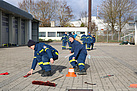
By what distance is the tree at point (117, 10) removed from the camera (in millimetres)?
47969

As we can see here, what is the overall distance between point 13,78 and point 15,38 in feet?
78.6

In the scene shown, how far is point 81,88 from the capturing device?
5.21 meters

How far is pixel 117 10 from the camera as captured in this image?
48625 mm

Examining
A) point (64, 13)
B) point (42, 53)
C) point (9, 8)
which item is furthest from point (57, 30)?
point (42, 53)

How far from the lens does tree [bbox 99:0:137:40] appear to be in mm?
47969

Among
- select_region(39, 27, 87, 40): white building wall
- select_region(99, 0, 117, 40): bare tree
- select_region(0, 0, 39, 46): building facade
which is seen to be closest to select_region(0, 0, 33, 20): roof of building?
select_region(0, 0, 39, 46): building facade

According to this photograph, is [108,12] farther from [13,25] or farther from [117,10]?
[13,25]

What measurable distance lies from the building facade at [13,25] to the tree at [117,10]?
21496mm

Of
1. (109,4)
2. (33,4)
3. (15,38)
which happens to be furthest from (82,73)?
(33,4)

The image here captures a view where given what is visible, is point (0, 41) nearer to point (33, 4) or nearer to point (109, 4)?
point (109, 4)

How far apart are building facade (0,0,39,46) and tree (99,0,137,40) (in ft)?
70.5

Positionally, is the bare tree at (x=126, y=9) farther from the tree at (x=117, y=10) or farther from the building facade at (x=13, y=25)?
the building facade at (x=13, y=25)

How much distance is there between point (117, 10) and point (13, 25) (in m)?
27.8

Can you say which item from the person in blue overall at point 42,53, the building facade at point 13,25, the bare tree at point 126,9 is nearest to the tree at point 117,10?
the bare tree at point 126,9
